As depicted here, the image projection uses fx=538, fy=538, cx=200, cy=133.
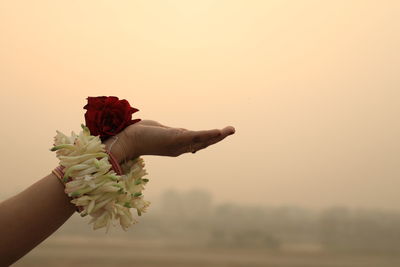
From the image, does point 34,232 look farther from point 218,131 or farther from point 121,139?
point 218,131

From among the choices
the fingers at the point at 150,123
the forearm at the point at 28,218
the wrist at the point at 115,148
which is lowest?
the forearm at the point at 28,218

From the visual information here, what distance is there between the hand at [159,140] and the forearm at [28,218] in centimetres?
16

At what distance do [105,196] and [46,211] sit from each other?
0.14 m

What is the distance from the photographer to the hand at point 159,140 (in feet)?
3.48

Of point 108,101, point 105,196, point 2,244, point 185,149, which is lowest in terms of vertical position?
point 2,244

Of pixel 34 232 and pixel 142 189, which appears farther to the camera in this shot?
pixel 142 189

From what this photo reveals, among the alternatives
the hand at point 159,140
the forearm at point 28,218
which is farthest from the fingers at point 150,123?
the forearm at point 28,218

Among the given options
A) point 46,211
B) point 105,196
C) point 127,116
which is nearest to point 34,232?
point 46,211

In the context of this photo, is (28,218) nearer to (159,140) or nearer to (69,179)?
(69,179)

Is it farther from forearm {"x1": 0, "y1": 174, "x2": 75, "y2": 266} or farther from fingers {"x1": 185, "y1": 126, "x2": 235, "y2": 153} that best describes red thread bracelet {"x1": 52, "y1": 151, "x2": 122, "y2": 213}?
fingers {"x1": 185, "y1": 126, "x2": 235, "y2": 153}

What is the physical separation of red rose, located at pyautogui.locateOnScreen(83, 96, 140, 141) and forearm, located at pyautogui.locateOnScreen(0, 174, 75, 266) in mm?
169

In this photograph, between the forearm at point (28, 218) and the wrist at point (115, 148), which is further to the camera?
the wrist at point (115, 148)

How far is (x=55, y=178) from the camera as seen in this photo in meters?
1.03

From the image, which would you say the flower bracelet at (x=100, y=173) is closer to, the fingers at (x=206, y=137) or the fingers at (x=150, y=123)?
the fingers at (x=150, y=123)
